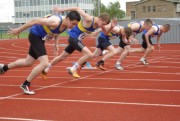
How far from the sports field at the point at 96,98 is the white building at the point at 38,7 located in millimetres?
72740

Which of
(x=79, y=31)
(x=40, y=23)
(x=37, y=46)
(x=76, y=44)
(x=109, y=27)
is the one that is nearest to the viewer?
(x=40, y=23)

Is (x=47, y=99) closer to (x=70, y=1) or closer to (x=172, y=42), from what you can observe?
(x=172, y=42)

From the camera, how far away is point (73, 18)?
7.35 metres

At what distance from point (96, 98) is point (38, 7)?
265 feet

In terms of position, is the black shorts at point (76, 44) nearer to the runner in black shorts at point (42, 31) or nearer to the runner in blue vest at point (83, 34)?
the runner in blue vest at point (83, 34)

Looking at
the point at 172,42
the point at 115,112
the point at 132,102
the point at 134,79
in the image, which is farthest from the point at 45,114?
the point at 172,42

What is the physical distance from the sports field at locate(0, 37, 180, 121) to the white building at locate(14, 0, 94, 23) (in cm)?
7274

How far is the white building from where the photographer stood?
82375mm

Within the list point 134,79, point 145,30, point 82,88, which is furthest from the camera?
point 145,30

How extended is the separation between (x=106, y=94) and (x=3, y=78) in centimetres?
366

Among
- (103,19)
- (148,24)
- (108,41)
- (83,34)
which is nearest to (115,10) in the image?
(148,24)

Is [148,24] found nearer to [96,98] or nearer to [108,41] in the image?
[108,41]

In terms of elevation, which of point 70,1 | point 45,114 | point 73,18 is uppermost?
point 70,1

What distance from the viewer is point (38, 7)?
85.8 m
